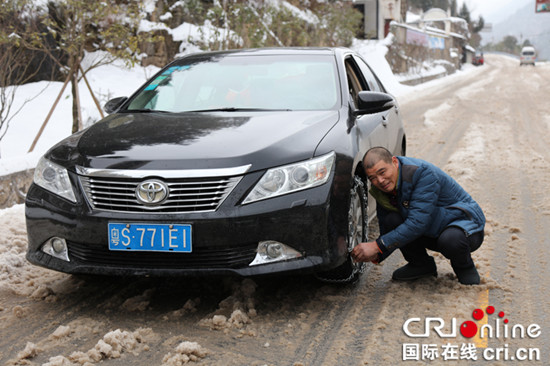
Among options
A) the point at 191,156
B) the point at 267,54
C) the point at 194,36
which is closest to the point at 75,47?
the point at 267,54

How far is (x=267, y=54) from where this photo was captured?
15.9ft

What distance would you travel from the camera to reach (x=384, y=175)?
3.60 m

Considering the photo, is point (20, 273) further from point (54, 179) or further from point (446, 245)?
point (446, 245)

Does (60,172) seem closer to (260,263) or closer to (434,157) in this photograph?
(260,263)

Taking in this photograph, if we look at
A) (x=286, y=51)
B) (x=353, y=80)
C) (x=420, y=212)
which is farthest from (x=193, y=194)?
(x=353, y=80)

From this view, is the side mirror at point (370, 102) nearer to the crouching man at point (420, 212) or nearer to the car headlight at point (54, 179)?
the crouching man at point (420, 212)

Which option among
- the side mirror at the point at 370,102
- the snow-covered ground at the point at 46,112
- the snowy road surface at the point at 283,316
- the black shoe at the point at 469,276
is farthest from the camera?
the snow-covered ground at the point at 46,112

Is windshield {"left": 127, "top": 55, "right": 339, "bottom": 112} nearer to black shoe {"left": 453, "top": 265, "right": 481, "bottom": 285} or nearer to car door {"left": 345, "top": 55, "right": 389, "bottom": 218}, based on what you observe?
car door {"left": 345, "top": 55, "right": 389, "bottom": 218}

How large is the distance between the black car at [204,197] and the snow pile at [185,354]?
42 cm

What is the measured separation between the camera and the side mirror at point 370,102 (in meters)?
4.22

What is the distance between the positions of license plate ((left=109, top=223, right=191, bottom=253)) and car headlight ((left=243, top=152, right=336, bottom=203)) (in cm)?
36

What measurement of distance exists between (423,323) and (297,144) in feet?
3.70

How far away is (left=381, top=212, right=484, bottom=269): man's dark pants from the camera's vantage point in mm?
3672

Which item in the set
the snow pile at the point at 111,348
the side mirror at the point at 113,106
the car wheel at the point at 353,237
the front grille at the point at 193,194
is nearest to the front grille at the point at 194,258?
the front grille at the point at 193,194
